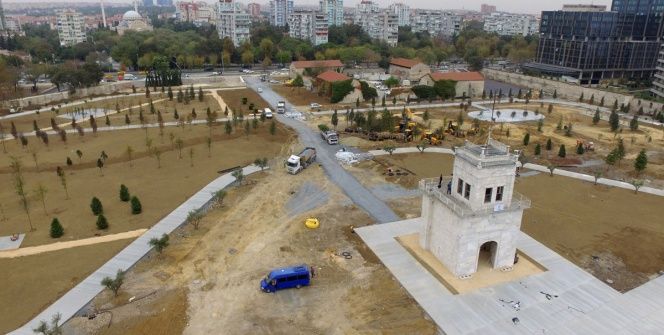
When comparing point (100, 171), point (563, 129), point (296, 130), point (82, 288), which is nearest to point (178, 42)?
point (296, 130)

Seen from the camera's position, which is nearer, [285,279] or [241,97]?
[285,279]

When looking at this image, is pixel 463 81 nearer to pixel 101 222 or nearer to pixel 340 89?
pixel 340 89

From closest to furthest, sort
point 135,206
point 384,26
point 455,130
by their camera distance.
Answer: point 135,206 < point 455,130 < point 384,26

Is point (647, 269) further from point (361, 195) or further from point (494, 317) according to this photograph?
point (361, 195)

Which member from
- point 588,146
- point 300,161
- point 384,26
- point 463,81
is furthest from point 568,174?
point 384,26

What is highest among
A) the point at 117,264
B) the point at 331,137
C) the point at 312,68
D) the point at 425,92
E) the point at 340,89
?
the point at 312,68

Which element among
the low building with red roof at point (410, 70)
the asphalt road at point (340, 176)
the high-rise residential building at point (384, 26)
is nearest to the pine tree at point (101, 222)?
the asphalt road at point (340, 176)

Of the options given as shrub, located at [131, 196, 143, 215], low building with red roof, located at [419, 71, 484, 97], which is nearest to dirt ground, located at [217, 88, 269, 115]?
low building with red roof, located at [419, 71, 484, 97]
